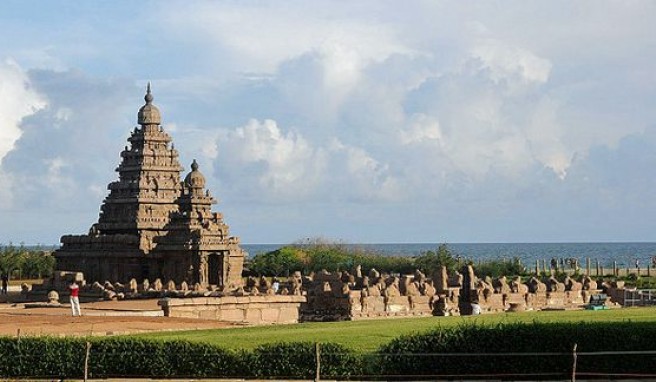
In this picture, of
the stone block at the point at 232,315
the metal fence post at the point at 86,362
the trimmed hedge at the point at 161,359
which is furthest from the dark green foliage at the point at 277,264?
the metal fence post at the point at 86,362

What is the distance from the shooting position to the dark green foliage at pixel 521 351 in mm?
21812

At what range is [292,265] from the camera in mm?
87875

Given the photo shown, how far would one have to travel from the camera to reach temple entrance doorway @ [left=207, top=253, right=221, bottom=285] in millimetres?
61875

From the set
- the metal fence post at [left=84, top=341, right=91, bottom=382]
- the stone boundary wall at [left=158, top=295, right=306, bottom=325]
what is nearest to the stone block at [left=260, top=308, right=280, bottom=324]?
the stone boundary wall at [left=158, top=295, right=306, bottom=325]

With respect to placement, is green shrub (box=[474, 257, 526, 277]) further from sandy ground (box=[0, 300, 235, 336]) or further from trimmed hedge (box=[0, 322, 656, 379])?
trimmed hedge (box=[0, 322, 656, 379])

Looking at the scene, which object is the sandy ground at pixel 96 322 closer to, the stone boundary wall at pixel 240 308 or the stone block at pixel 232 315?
the stone boundary wall at pixel 240 308

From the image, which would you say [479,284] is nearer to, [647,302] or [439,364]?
[647,302]

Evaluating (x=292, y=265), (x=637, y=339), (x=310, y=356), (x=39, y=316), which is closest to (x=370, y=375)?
(x=310, y=356)

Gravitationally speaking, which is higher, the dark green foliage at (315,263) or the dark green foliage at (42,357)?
the dark green foliage at (315,263)

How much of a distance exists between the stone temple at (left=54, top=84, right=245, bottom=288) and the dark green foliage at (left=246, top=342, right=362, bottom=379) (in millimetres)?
36935

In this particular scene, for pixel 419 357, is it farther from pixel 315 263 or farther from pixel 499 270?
pixel 315 263

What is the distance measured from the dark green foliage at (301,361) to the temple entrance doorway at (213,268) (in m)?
39.3

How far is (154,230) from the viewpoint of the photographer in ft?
211

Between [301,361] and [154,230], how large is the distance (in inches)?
1693
